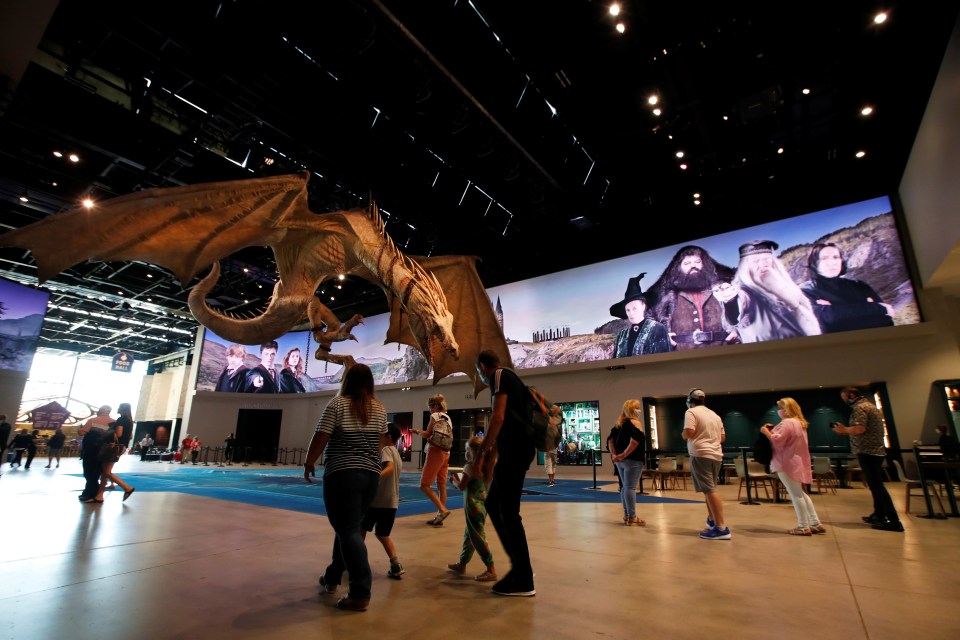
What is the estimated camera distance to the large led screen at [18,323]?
556 inches

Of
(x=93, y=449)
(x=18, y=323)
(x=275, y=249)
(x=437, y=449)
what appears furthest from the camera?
(x=18, y=323)

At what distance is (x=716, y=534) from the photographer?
4.46 metres

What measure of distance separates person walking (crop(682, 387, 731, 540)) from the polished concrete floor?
0.25m

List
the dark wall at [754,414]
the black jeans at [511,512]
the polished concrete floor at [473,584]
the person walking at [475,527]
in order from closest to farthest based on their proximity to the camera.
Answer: the polished concrete floor at [473,584]
the black jeans at [511,512]
the person walking at [475,527]
the dark wall at [754,414]

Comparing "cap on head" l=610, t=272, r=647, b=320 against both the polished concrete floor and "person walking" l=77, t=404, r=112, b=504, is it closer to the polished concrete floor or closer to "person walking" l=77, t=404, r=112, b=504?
the polished concrete floor

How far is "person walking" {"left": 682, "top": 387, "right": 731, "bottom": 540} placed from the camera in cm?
446

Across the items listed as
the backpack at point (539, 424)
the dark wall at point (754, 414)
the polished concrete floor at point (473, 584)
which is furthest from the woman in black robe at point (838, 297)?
the backpack at point (539, 424)

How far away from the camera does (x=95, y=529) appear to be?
4449mm

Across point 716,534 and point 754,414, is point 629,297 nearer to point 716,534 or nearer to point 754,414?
point 754,414

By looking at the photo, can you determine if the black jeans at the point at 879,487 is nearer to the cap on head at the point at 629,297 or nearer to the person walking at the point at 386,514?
the person walking at the point at 386,514

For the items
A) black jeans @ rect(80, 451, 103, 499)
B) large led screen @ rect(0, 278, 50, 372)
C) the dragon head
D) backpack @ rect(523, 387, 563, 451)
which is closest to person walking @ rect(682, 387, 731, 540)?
backpack @ rect(523, 387, 563, 451)

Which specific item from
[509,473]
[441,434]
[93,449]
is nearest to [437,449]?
[441,434]

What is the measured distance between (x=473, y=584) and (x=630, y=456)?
121 inches

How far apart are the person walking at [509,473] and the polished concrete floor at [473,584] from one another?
0.14 metres
